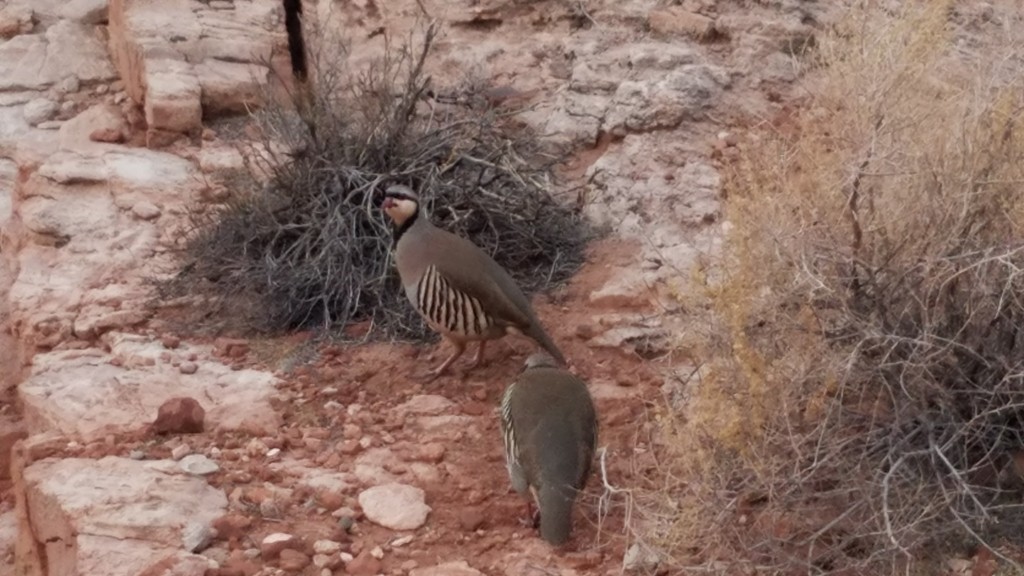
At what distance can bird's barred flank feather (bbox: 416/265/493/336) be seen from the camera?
5266 millimetres

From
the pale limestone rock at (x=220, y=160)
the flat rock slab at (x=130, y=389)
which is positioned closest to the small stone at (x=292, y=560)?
the flat rock slab at (x=130, y=389)

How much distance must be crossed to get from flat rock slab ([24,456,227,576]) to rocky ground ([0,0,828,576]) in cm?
1

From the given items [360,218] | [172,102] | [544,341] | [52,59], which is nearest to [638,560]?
[544,341]

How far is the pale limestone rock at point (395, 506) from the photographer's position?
14.4ft

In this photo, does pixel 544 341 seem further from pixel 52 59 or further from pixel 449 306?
pixel 52 59

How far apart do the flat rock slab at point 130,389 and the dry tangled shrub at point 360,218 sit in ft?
1.61

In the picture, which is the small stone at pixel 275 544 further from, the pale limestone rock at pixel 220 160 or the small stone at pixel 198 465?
the pale limestone rock at pixel 220 160

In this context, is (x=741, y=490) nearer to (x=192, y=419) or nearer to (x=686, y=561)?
(x=686, y=561)

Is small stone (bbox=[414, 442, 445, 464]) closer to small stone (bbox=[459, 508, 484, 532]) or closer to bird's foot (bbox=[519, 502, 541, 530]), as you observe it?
small stone (bbox=[459, 508, 484, 532])

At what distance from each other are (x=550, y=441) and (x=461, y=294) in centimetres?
110

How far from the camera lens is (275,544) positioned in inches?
167

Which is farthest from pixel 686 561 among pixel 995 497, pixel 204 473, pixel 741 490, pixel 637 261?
pixel 637 261

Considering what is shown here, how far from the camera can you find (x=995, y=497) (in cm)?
371

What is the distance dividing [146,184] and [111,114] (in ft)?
3.19
